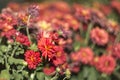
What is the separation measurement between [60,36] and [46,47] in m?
0.83

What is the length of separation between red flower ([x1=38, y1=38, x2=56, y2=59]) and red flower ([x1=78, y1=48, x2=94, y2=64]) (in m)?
1.14

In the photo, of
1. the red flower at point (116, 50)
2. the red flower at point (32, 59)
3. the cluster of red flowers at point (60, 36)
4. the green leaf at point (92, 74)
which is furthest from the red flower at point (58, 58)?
the red flower at point (116, 50)

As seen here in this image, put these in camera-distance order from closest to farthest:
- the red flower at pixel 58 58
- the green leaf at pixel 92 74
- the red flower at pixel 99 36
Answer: the red flower at pixel 58 58, the green leaf at pixel 92 74, the red flower at pixel 99 36

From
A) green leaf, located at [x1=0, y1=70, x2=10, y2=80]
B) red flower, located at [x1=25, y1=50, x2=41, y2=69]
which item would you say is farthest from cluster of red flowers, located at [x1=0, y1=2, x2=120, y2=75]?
green leaf, located at [x1=0, y1=70, x2=10, y2=80]

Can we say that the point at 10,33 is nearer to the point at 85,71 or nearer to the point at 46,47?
the point at 46,47

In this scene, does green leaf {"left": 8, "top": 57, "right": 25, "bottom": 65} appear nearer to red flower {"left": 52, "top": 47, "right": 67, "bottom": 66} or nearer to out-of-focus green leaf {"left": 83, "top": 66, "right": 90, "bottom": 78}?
red flower {"left": 52, "top": 47, "right": 67, "bottom": 66}

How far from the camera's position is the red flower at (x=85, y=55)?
3.80m

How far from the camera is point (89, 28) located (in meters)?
4.11

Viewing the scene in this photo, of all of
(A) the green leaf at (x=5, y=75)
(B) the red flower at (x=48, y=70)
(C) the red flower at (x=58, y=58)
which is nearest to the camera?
(A) the green leaf at (x=5, y=75)

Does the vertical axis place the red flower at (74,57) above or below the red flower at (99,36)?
below

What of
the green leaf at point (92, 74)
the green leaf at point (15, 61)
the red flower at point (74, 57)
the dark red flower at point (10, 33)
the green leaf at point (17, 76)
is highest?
the dark red flower at point (10, 33)

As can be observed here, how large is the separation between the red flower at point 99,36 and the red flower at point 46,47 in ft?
4.20

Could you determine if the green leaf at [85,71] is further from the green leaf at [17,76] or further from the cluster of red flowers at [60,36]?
the green leaf at [17,76]

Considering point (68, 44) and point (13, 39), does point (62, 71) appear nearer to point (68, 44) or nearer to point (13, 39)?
point (13, 39)
